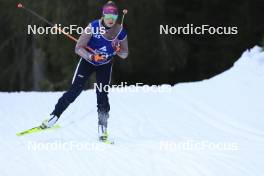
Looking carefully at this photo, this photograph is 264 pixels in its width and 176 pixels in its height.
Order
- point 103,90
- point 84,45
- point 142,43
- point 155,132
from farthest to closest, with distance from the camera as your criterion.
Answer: point 142,43
point 155,132
point 103,90
point 84,45

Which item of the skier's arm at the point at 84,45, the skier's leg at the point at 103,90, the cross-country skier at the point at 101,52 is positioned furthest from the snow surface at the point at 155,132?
the skier's arm at the point at 84,45

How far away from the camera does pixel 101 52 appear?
723 centimetres

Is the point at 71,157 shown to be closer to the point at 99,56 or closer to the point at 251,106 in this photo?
the point at 99,56

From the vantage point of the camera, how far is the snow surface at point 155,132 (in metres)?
6.18

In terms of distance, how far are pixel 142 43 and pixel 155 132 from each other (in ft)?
30.9

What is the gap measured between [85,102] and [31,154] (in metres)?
4.16

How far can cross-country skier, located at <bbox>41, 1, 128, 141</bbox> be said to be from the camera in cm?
711

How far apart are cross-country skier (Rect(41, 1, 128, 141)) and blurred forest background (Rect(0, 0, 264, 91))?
27.9 feet

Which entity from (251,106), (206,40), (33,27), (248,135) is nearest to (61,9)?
(33,27)

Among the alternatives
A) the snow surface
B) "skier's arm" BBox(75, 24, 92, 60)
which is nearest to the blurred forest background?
the snow surface

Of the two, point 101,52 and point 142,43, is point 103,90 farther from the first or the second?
point 142,43

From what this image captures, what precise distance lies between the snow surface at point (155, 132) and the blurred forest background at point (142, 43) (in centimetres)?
486

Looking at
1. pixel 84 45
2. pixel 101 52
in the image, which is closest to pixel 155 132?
pixel 101 52

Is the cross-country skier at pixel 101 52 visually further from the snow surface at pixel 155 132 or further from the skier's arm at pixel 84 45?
the snow surface at pixel 155 132
